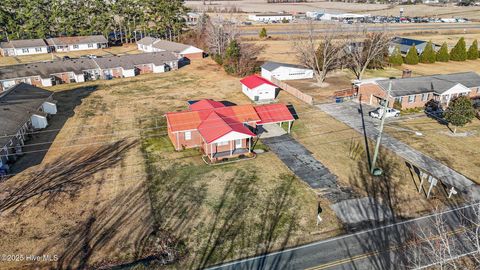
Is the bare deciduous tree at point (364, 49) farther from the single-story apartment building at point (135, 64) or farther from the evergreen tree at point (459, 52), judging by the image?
the single-story apartment building at point (135, 64)

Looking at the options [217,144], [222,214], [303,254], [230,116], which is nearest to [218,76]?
[230,116]

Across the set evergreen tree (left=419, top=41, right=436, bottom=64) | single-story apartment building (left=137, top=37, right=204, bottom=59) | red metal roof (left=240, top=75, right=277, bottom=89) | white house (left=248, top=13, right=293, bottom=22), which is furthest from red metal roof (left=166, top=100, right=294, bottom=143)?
white house (left=248, top=13, right=293, bottom=22)

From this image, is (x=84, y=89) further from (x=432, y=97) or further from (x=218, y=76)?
(x=432, y=97)

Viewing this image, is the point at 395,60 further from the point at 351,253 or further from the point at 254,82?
the point at 351,253

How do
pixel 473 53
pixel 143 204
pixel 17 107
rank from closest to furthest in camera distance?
pixel 143 204, pixel 17 107, pixel 473 53

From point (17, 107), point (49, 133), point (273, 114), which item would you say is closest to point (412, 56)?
point (273, 114)

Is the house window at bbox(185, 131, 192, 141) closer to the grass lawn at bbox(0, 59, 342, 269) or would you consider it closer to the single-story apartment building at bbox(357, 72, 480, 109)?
the grass lawn at bbox(0, 59, 342, 269)
